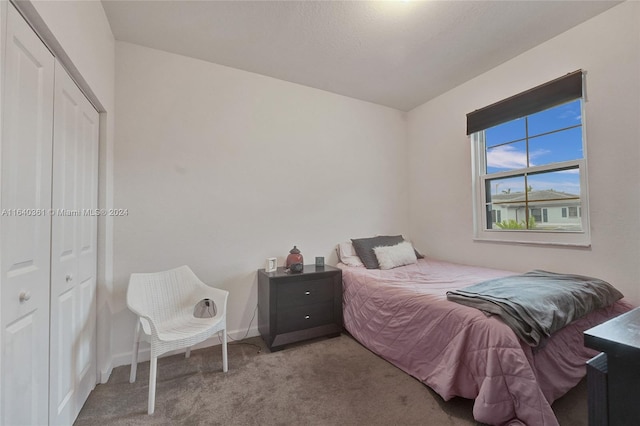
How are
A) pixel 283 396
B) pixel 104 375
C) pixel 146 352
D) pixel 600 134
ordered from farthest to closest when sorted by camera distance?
pixel 146 352 < pixel 600 134 < pixel 104 375 < pixel 283 396

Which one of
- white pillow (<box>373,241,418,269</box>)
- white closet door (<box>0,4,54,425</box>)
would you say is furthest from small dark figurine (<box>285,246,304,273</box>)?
white closet door (<box>0,4,54,425</box>)

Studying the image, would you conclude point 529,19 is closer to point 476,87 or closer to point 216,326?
point 476,87

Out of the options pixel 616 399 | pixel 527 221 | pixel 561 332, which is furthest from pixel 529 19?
pixel 616 399

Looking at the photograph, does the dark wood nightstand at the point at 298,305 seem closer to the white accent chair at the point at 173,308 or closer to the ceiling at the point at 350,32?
the white accent chair at the point at 173,308

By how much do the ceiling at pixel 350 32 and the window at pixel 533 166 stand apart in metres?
0.54

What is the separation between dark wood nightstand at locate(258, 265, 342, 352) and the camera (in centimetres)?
228

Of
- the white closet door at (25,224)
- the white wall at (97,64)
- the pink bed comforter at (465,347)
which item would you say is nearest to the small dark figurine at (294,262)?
the pink bed comforter at (465,347)

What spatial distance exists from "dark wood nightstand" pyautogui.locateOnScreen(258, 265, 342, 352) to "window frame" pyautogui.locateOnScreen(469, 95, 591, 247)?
1.73 metres

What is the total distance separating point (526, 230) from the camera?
8.43 feet

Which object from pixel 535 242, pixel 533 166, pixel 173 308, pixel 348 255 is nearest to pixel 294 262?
pixel 348 255

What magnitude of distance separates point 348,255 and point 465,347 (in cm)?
161

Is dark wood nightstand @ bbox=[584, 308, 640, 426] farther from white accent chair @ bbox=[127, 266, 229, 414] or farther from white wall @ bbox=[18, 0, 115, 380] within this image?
white wall @ bbox=[18, 0, 115, 380]

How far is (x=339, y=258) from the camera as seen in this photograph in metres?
3.10

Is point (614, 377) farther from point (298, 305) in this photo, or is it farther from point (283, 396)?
point (298, 305)
